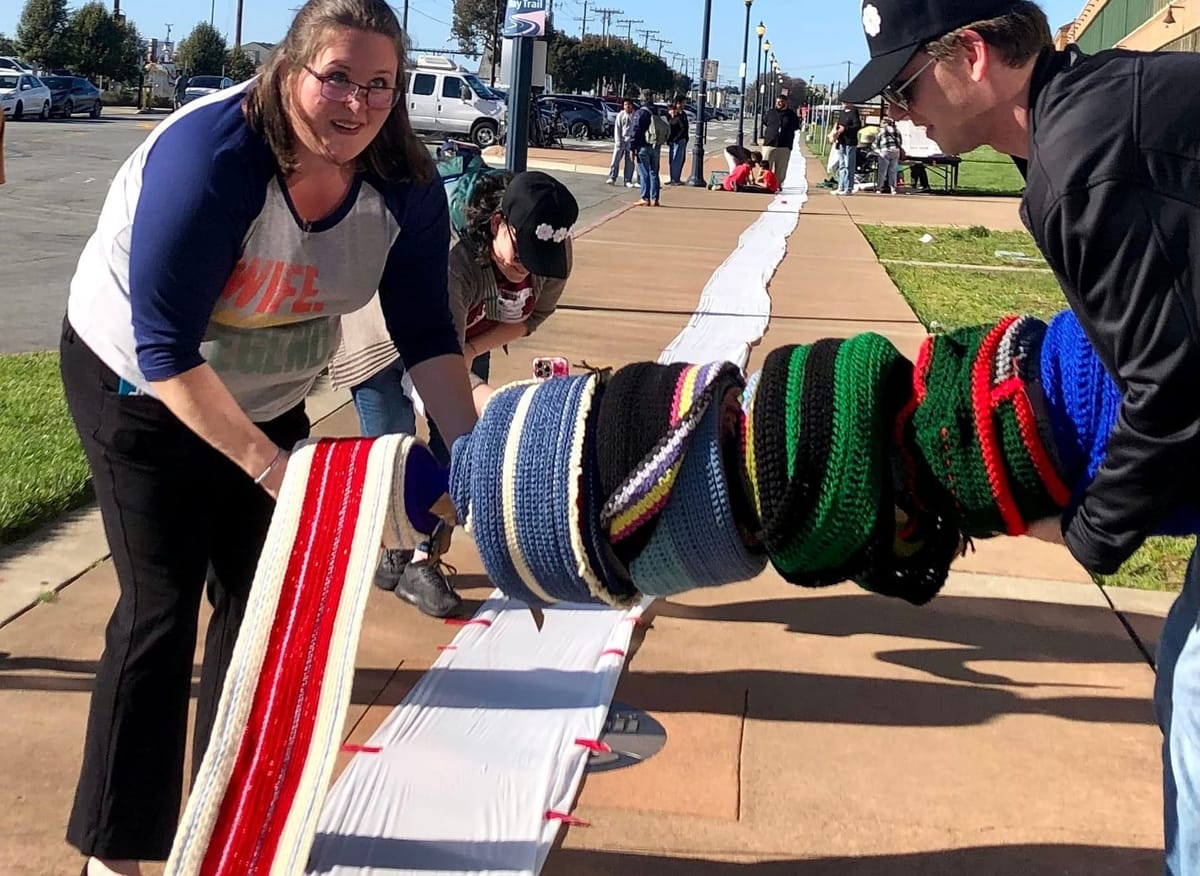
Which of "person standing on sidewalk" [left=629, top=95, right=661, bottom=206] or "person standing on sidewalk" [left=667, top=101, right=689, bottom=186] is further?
"person standing on sidewalk" [left=667, top=101, right=689, bottom=186]

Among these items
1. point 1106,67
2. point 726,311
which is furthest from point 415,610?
point 726,311

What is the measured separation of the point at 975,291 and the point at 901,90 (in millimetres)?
10485

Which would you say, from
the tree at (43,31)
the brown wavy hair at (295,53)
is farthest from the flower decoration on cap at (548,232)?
the tree at (43,31)

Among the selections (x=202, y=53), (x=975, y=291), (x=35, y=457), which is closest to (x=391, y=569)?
(x=35, y=457)

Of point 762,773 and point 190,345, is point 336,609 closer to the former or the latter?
point 190,345

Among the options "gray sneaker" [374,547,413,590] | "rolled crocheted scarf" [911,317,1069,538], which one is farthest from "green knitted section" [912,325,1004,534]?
"gray sneaker" [374,547,413,590]

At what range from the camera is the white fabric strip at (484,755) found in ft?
9.55

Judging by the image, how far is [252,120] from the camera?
7.70 ft

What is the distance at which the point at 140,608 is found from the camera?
2.54m

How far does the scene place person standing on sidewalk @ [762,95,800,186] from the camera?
25.0 metres

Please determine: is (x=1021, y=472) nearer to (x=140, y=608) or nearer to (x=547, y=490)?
(x=547, y=490)

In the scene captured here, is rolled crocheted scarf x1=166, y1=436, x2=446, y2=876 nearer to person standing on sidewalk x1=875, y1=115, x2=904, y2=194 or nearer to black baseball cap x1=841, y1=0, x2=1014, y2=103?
black baseball cap x1=841, y1=0, x2=1014, y2=103

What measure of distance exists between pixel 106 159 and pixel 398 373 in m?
21.3

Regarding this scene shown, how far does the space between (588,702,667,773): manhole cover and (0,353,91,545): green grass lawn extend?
95.5 inches
